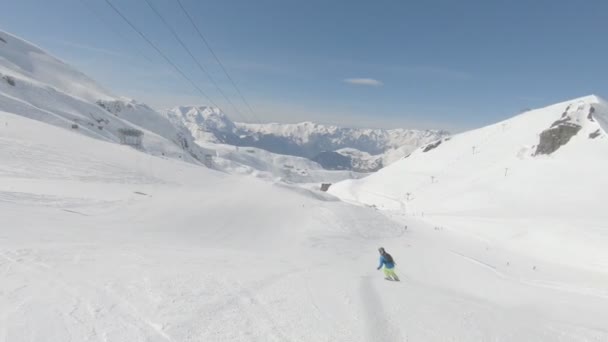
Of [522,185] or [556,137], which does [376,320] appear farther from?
[556,137]

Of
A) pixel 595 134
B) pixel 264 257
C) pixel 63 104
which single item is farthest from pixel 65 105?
pixel 595 134

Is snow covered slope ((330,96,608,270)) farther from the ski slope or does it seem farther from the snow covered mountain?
the snow covered mountain

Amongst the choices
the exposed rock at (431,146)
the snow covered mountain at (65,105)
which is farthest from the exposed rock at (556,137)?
the snow covered mountain at (65,105)

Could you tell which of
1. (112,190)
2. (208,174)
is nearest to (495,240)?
(208,174)

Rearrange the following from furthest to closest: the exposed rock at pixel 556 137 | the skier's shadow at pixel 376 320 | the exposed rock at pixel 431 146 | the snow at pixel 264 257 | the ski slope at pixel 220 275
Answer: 1. the exposed rock at pixel 431 146
2. the exposed rock at pixel 556 137
3. the skier's shadow at pixel 376 320
4. the snow at pixel 264 257
5. the ski slope at pixel 220 275

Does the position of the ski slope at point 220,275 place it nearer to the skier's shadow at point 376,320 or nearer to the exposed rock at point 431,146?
the skier's shadow at point 376,320

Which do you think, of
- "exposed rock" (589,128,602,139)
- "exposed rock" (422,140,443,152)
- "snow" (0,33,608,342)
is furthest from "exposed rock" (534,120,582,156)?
"exposed rock" (422,140,443,152)
